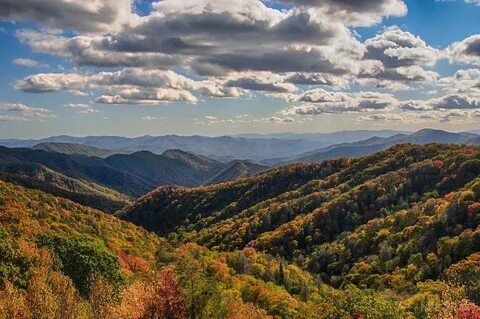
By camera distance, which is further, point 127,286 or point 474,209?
point 474,209

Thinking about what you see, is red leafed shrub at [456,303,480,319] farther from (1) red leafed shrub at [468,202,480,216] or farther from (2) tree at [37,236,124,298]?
(1) red leafed shrub at [468,202,480,216]

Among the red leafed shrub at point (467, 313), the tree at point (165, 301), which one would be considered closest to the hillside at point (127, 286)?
the tree at point (165, 301)

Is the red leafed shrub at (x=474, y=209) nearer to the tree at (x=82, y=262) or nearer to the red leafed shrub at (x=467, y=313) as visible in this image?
the tree at (x=82, y=262)

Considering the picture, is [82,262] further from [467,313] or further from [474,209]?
[474,209]

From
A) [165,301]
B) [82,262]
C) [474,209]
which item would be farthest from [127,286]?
[474,209]

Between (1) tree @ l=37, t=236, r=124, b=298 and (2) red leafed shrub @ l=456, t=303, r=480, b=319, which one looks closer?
(2) red leafed shrub @ l=456, t=303, r=480, b=319

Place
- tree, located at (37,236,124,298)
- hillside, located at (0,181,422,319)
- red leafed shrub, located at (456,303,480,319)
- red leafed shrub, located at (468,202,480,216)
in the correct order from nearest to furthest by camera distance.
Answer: red leafed shrub, located at (456,303,480,319), hillside, located at (0,181,422,319), tree, located at (37,236,124,298), red leafed shrub, located at (468,202,480,216)

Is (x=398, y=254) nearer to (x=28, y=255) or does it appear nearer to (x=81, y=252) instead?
(x=81, y=252)

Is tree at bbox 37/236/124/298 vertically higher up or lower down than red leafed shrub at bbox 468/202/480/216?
higher up

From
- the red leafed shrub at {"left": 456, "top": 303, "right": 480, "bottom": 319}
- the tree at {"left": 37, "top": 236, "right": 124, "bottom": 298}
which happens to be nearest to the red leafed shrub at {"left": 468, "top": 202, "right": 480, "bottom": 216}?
the tree at {"left": 37, "top": 236, "right": 124, "bottom": 298}

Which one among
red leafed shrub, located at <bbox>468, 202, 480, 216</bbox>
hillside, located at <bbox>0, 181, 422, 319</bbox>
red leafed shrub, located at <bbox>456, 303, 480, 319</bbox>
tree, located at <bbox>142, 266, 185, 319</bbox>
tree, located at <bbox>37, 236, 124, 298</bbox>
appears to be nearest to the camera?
red leafed shrub, located at <bbox>456, 303, 480, 319</bbox>

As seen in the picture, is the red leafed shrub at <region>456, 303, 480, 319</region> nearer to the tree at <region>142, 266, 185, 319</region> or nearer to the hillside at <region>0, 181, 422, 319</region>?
the hillside at <region>0, 181, 422, 319</region>

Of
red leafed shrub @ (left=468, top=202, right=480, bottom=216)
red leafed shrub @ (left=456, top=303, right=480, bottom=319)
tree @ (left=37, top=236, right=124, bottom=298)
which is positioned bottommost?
red leafed shrub @ (left=468, top=202, right=480, bottom=216)
